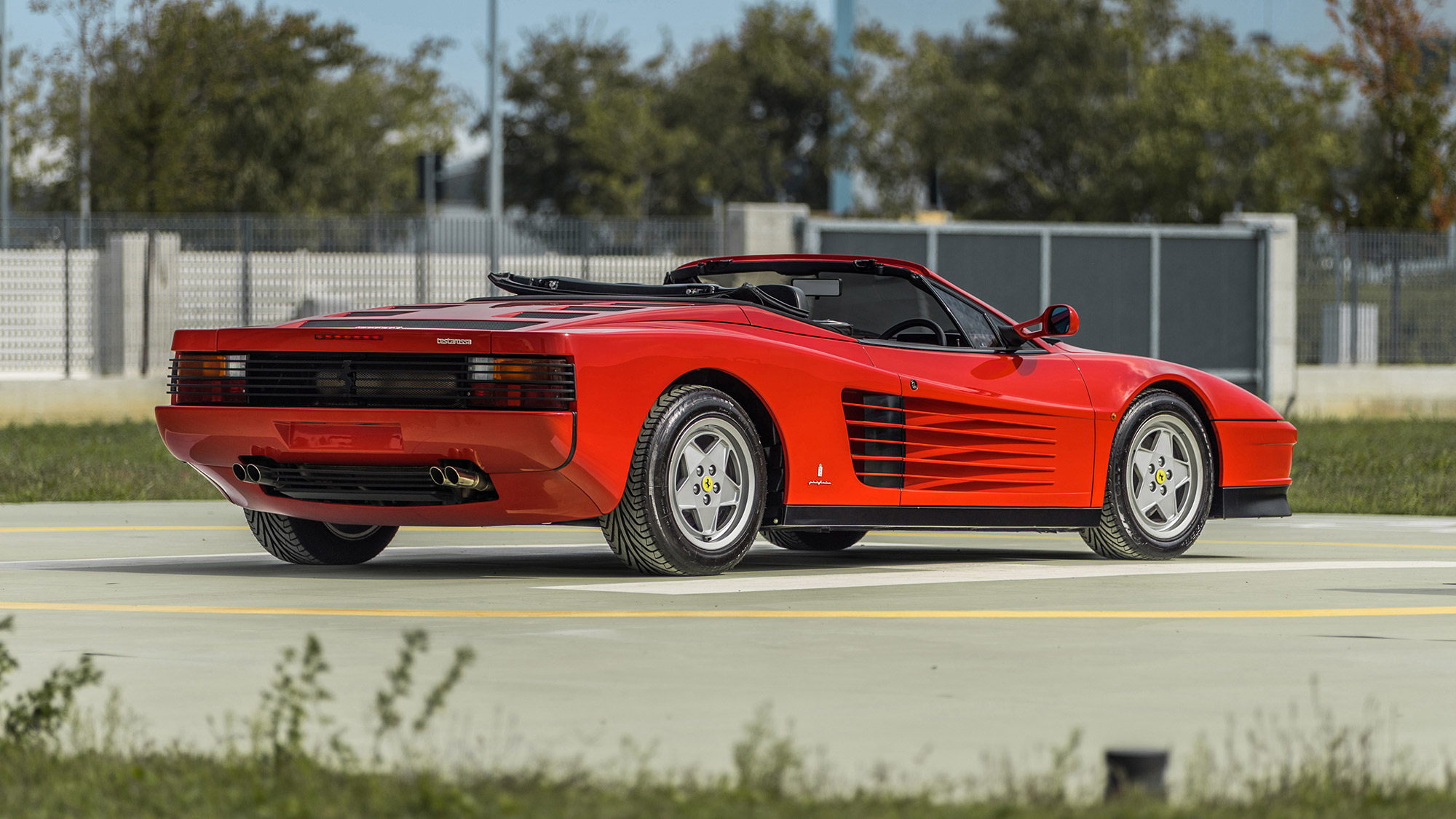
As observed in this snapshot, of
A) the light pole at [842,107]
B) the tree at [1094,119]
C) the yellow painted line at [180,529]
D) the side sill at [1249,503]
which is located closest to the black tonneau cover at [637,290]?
the yellow painted line at [180,529]

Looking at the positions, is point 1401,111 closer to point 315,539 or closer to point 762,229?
point 762,229

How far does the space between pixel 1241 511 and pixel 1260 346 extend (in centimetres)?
1567

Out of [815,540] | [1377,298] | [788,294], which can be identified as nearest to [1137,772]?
[788,294]

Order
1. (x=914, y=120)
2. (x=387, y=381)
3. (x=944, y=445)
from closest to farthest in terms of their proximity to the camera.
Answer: (x=387, y=381)
(x=944, y=445)
(x=914, y=120)

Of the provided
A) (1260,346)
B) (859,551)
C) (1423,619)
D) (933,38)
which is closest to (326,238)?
(1260,346)

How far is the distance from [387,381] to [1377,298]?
21035mm

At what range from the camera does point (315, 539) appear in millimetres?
8898

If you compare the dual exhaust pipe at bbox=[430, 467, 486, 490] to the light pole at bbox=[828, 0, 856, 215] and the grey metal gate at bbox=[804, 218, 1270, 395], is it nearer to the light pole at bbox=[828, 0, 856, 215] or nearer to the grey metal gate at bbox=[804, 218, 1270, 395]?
the grey metal gate at bbox=[804, 218, 1270, 395]

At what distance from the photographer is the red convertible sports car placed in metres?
7.53

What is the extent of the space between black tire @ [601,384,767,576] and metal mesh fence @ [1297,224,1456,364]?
759 inches

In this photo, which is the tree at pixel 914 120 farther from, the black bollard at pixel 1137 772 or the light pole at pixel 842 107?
the black bollard at pixel 1137 772

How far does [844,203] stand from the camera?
192ft

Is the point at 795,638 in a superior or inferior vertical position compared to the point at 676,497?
inferior

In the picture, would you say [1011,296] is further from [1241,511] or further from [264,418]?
[264,418]
